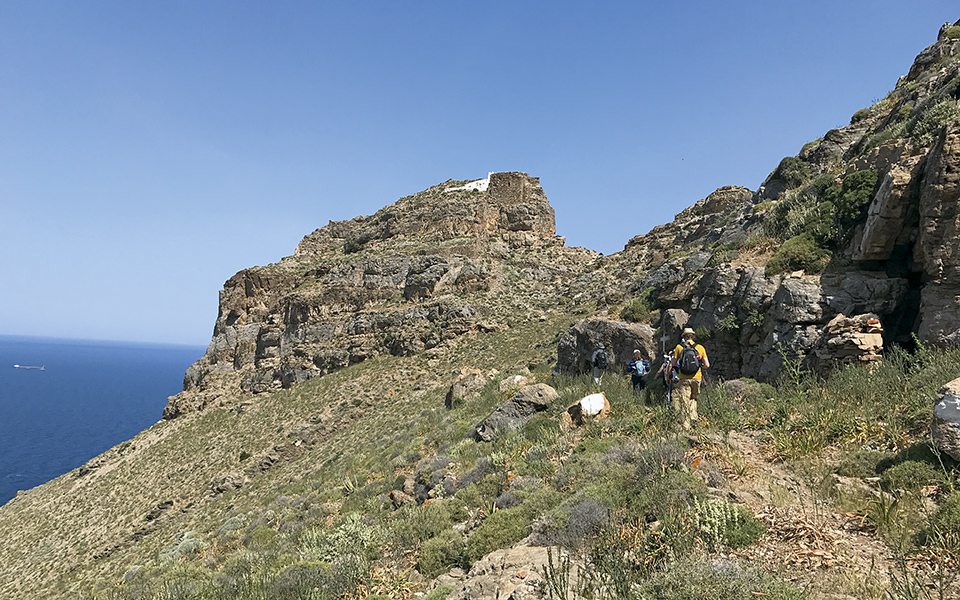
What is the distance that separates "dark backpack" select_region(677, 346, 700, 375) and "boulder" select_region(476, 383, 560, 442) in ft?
13.5

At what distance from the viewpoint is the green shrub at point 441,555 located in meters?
5.88

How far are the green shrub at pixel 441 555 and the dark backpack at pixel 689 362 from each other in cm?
474

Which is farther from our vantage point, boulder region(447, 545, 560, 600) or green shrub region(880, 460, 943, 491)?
green shrub region(880, 460, 943, 491)

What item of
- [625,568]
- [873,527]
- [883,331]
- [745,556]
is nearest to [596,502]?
[625,568]

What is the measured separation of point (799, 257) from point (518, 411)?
741 centimetres

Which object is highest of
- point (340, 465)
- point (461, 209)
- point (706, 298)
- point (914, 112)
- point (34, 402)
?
point (461, 209)

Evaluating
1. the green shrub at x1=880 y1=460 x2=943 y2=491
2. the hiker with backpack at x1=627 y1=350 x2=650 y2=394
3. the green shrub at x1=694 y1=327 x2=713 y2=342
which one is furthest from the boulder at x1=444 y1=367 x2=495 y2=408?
the green shrub at x1=880 y1=460 x2=943 y2=491

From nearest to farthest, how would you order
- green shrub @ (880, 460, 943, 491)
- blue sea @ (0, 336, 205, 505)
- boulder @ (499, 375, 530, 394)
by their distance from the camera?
green shrub @ (880, 460, 943, 491) < boulder @ (499, 375, 530, 394) < blue sea @ (0, 336, 205, 505)

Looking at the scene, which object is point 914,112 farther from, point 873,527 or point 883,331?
point 873,527

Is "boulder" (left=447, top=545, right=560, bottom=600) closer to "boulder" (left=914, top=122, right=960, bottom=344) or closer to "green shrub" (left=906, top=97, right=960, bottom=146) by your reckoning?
"boulder" (left=914, top=122, right=960, bottom=344)

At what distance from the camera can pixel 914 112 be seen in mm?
10977

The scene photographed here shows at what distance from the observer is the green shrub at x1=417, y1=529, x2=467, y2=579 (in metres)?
5.88

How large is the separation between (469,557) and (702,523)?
2.97m

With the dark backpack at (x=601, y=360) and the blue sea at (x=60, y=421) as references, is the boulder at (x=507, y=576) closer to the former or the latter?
the dark backpack at (x=601, y=360)
